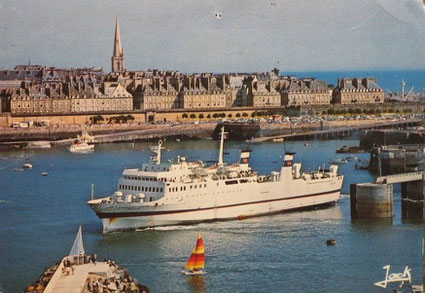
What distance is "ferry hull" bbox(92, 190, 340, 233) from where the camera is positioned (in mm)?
11844

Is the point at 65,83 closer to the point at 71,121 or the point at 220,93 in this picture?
the point at 71,121

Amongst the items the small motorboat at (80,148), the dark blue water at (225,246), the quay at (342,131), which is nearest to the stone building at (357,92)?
the quay at (342,131)

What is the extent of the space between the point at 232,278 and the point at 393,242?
2015 millimetres

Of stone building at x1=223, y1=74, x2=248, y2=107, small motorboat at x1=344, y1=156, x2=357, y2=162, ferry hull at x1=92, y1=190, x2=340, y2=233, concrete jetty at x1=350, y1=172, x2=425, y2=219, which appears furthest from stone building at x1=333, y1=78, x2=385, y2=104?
concrete jetty at x1=350, y1=172, x2=425, y2=219

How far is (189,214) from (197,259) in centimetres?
248

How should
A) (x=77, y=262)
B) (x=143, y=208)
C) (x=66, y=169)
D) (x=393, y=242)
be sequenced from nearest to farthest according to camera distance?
(x=77, y=262), (x=393, y=242), (x=143, y=208), (x=66, y=169)

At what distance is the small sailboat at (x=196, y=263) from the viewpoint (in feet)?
31.6

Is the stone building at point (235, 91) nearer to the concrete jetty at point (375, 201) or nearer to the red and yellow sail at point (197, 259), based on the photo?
the concrete jetty at point (375, 201)

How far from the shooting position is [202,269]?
9734 millimetres

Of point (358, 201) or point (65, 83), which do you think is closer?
point (358, 201)

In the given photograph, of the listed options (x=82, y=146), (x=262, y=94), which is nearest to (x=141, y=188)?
(x=82, y=146)

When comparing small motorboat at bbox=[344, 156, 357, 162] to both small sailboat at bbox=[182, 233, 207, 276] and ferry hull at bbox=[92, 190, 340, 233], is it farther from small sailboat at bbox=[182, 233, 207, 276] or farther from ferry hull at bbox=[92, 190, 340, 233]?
small sailboat at bbox=[182, 233, 207, 276]

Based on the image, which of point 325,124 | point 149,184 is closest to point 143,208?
point 149,184

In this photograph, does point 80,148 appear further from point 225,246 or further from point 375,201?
point 225,246
